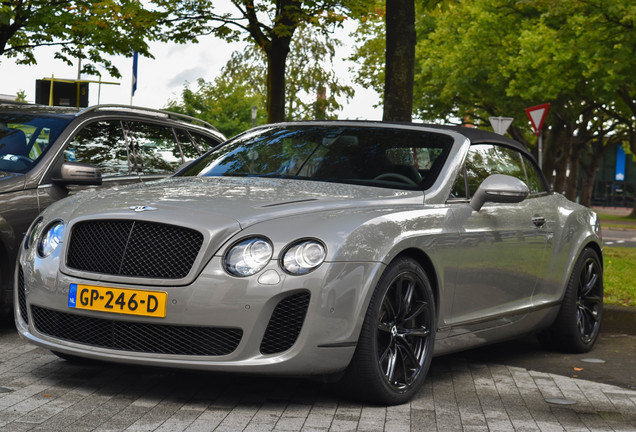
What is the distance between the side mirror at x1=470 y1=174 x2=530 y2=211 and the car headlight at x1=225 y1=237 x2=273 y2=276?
172 centimetres

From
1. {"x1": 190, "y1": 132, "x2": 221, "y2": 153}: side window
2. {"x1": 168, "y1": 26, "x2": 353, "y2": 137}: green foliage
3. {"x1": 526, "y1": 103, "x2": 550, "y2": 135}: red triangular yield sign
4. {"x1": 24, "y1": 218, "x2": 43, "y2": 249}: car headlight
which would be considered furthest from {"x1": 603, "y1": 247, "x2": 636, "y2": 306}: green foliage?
{"x1": 168, "y1": 26, "x2": 353, "y2": 137}: green foliage

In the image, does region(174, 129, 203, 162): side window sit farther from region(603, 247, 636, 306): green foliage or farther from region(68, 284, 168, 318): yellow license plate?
region(68, 284, 168, 318): yellow license plate

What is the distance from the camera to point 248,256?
4.75 metres

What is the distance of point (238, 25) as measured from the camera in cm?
1852

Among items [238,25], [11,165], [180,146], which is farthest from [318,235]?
[238,25]

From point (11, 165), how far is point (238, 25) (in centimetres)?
1155

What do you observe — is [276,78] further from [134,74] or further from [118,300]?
[118,300]

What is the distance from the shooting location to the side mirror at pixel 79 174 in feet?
23.3

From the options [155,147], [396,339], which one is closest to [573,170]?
[155,147]

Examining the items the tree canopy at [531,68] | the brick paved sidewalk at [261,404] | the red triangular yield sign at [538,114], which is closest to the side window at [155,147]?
the brick paved sidewalk at [261,404]

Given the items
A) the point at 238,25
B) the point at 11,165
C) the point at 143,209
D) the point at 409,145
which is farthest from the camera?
the point at 238,25

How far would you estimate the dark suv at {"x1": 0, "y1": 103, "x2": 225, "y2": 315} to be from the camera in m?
6.97

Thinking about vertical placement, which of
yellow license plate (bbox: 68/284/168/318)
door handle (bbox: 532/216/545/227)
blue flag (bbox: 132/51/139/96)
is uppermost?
blue flag (bbox: 132/51/139/96)

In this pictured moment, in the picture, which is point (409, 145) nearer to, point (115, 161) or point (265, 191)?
point (265, 191)
